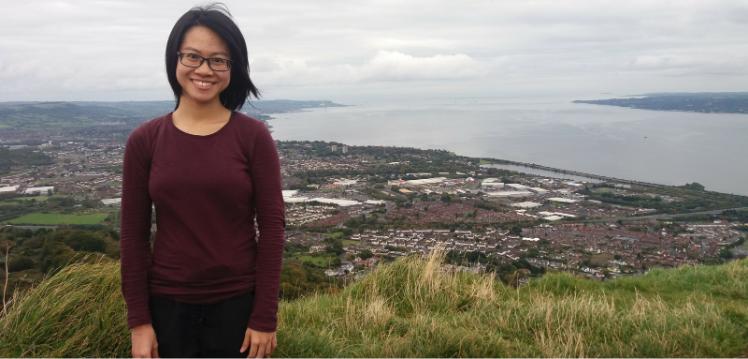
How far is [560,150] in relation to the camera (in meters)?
53.7

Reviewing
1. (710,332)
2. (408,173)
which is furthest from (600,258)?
(408,173)

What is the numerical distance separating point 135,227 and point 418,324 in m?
1.81

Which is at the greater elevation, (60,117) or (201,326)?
(201,326)

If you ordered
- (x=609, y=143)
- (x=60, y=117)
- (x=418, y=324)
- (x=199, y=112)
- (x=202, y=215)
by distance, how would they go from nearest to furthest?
(x=202, y=215) < (x=199, y=112) < (x=418, y=324) < (x=609, y=143) < (x=60, y=117)

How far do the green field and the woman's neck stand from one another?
17135 mm

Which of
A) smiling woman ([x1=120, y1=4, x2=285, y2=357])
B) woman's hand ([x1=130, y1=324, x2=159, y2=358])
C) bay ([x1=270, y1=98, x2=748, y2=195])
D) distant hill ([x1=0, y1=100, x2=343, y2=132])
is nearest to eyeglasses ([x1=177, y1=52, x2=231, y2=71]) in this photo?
smiling woman ([x1=120, y1=4, x2=285, y2=357])

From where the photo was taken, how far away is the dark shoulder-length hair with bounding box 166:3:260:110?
174cm

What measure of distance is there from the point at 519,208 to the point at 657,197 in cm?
935

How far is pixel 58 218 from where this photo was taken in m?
18.5

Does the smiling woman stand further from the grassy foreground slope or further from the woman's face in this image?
the grassy foreground slope

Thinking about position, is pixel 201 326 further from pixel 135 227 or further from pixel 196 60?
pixel 196 60

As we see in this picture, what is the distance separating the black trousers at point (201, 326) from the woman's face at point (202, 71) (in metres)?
0.70

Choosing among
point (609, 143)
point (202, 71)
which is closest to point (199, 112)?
point (202, 71)

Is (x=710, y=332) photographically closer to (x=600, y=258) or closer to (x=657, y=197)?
(x=600, y=258)
